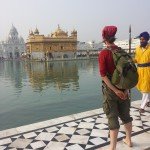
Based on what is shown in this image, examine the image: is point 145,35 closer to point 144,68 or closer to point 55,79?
point 144,68

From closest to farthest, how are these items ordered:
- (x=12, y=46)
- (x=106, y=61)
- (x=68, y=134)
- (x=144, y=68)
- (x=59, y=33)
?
1. (x=106, y=61)
2. (x=68, y=134)
3. (x=144, y=68)
4. (x=59, y=33)
5. (x=12, y=46)

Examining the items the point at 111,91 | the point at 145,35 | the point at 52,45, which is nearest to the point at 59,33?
the point at 52,45

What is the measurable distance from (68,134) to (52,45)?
7044 cm

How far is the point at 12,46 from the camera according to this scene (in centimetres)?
12800

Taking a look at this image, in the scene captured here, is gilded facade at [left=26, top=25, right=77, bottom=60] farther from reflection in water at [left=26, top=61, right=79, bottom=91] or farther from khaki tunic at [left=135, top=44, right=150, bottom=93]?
khaki tunic at [left=135, top=44, right=150, bottom=93]

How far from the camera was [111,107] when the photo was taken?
3.76 m

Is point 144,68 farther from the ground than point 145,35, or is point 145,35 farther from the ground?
point 145,35

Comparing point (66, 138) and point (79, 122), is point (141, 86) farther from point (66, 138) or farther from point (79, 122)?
point (66, 138)

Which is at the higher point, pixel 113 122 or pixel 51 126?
pixel 113 122

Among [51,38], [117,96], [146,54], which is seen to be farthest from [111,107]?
[51,38]

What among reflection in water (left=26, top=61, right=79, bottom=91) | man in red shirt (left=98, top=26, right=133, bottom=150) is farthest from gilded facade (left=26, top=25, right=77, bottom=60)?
man in red shirt (left=98, top=26, right=133, bottom=150)

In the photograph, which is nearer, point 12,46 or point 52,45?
point 52,45

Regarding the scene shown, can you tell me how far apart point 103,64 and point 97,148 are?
5.20 ft

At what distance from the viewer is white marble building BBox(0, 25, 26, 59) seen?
417 ft
